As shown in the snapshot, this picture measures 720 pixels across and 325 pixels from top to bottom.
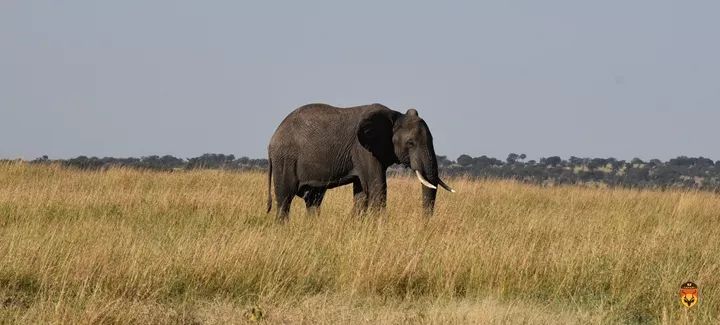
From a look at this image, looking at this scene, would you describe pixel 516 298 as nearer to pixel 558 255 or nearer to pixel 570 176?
pixel 558 255

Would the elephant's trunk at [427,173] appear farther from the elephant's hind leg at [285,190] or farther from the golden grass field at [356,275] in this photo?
the elephant's hind leg at [285,190]

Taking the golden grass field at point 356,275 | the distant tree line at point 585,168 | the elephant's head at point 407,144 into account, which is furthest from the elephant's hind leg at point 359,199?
the distant tree line at point 585,168

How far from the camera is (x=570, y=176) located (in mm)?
83562

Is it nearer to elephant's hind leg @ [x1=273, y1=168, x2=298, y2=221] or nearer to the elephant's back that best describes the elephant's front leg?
the elephant's back

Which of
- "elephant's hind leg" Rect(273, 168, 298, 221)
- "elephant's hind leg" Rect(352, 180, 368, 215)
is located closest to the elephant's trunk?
"elephant's hind leg" Rect(352, 180, 368, 215)

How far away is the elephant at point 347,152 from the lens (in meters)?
13.8

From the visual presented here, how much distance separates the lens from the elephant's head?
1372 centimetres

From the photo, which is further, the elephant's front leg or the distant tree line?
the distant tree line

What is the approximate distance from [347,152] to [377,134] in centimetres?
50

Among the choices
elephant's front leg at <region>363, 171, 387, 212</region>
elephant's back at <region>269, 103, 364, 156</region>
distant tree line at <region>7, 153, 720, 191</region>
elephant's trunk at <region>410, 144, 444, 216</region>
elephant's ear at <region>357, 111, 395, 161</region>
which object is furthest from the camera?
distant tree line at <region>7, 153, 720, 191</region>

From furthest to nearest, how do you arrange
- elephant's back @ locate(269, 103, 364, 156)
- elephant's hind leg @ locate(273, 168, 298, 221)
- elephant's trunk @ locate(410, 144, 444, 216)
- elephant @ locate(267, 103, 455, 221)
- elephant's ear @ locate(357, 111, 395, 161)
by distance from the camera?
elephant's hind leg @ locate(273, 168, 298, 221) → elephant's back @ locate(269, 103, 364, 156) → elephant's ear @ locate(357, 111, 395, 161) → elephant @ locate(267, 103, 455, 221) → elephant's trunk @ locate(410, 144, 444, 216)

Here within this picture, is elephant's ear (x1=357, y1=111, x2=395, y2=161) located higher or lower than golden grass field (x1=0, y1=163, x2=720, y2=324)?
higher

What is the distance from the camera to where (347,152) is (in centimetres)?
1424

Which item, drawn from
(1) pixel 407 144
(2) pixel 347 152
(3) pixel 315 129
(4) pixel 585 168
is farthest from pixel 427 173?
(4) pixel 585 168
